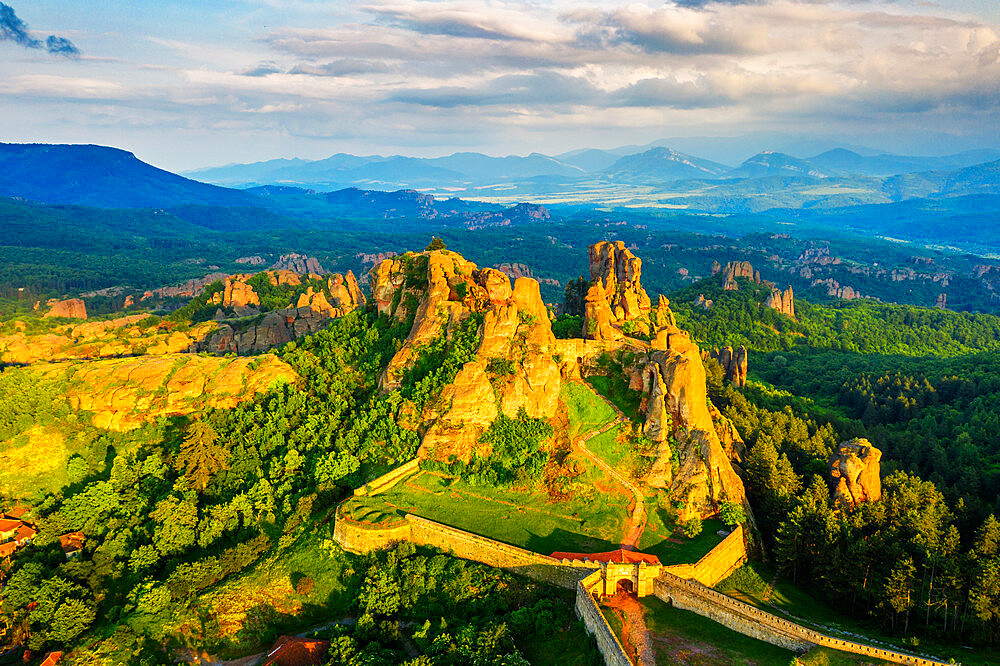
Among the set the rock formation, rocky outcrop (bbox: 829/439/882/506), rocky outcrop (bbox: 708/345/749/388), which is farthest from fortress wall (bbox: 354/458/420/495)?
rocky outcrop (bbox: 708/345/749/388)

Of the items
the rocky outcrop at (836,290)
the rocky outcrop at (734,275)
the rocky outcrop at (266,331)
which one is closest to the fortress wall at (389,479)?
the rocky outcrop at (266,331)

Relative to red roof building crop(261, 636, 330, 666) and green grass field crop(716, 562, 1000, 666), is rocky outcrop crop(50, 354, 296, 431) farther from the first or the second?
green grass field crop(716, 562, 1000, 666)

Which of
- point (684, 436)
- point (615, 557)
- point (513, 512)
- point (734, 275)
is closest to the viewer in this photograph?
point (615, 557)

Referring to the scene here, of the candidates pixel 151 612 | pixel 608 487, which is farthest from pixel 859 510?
pixel 151 612

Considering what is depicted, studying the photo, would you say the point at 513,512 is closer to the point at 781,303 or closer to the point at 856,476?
the point at 856,476

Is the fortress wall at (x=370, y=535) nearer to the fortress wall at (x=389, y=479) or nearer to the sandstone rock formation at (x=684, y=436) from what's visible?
the fortress wall at (x=389, y=479)

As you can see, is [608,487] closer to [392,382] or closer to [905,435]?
[392,382]

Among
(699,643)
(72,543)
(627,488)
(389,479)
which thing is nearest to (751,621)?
(699,643)
